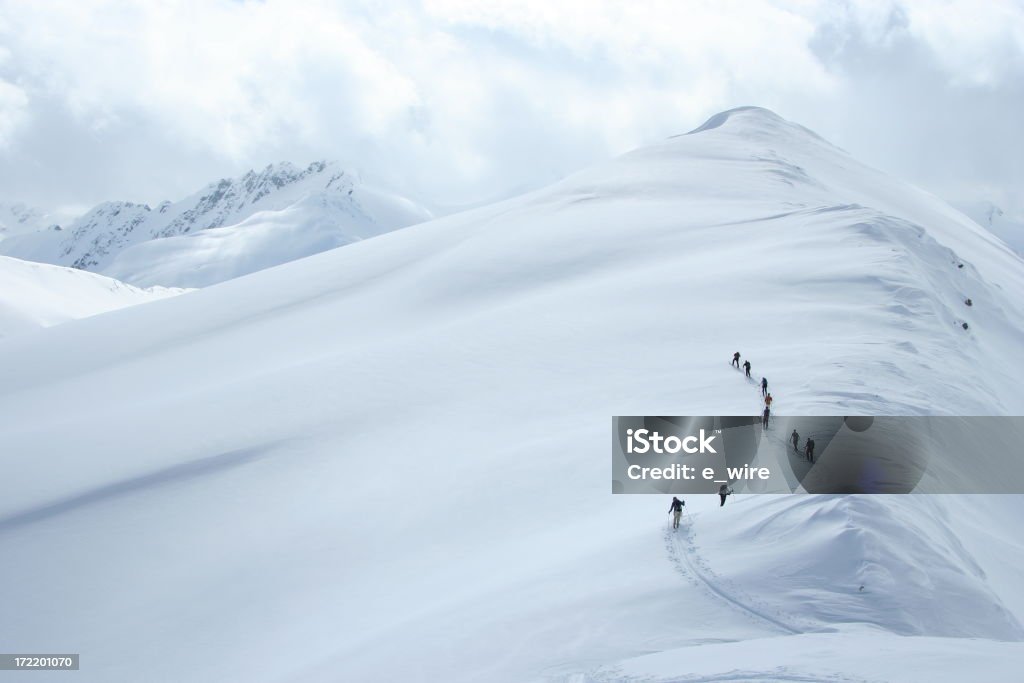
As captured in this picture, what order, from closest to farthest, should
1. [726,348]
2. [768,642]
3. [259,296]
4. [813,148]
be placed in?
[768,642]
[726,348]
[259,296]
[813,148]

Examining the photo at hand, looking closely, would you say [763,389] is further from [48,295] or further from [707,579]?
[48,295]

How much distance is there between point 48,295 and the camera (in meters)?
151

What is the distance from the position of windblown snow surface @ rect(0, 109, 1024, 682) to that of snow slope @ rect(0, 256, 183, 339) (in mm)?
80593

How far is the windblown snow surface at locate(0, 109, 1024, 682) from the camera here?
18328mm

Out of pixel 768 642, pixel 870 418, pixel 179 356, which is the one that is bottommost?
pixel 768 642

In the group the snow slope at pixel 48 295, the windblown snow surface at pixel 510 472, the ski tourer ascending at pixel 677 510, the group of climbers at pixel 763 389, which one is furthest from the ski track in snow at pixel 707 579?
the snow slope at pixel 48 295

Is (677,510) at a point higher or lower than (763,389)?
lower

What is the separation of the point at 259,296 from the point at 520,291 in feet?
71.2

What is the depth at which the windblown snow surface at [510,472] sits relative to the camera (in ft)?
60.1

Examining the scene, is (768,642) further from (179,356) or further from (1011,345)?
(179,356)

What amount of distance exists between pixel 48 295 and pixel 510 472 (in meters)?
146

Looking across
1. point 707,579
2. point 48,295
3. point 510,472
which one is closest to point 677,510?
point 707,579

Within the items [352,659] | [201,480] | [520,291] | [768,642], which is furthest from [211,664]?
[520,291]

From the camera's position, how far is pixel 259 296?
63.0 metres
